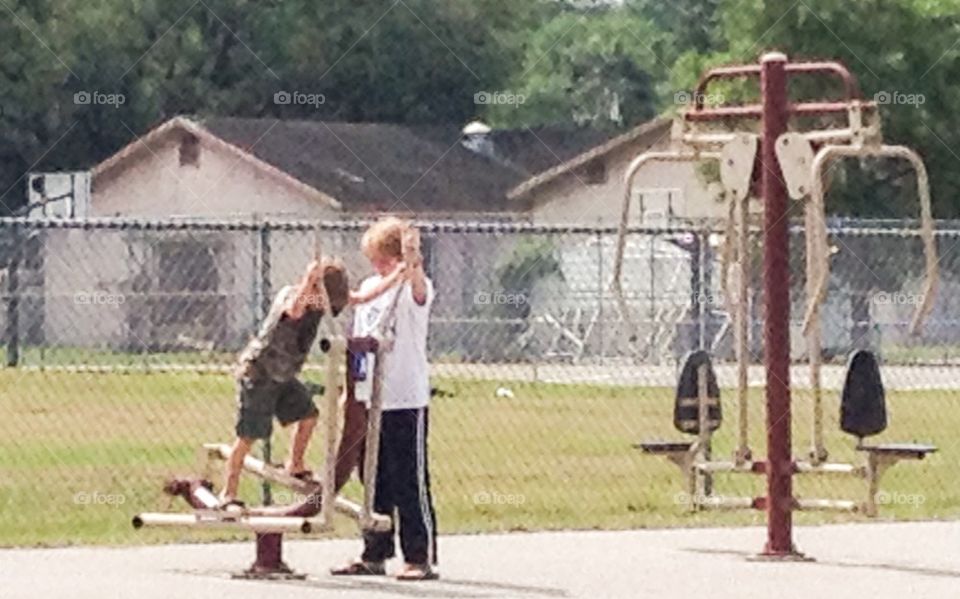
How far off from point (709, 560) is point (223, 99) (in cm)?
6491

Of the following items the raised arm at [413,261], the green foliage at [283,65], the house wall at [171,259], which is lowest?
the raised arm at [413,261]

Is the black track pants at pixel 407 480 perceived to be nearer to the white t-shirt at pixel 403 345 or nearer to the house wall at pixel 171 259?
the white t-shirt at pixel 403 345

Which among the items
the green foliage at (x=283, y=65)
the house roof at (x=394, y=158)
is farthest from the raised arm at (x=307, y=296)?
the green foliage at (x=283, y=65)

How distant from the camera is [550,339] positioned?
40031mm

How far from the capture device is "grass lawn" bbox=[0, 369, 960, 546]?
1644 cm

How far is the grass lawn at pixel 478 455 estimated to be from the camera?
16438 mm

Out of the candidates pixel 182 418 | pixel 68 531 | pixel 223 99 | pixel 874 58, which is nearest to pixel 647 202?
pixel 874 58

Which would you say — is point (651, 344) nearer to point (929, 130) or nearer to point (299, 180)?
point (929, 130)

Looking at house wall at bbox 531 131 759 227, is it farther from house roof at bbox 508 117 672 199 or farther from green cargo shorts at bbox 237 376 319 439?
green cargo shorts at bbox 237 376 319 439

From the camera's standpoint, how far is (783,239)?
13.7 metres

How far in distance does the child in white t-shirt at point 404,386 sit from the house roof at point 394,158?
4402 cm

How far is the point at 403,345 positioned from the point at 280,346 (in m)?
0.53

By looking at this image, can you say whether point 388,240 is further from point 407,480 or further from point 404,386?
point 407,480

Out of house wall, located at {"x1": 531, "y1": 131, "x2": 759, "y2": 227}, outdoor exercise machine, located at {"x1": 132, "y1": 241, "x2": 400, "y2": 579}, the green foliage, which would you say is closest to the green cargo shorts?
outdoor exercise machine, located at {"x1": 132, "y1": 241, "x2": 400, "y2": 579}
